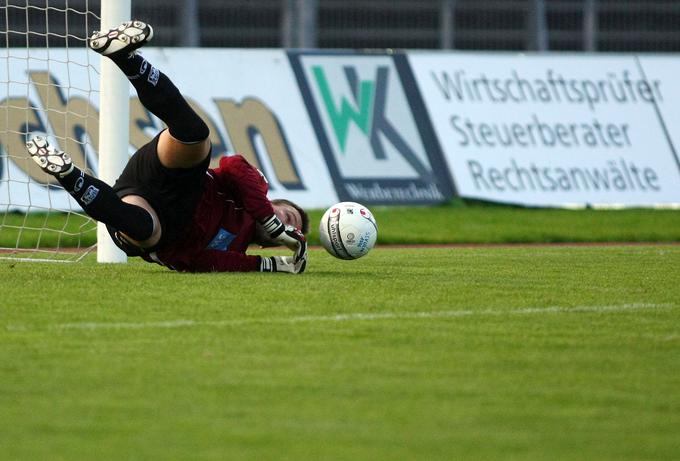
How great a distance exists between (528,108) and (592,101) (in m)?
0.90

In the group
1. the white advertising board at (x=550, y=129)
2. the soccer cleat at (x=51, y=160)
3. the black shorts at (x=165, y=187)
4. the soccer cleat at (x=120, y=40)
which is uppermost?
the soccer cleat at (x=120, y=40)

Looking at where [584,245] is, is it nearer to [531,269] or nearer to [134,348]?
[531,269]

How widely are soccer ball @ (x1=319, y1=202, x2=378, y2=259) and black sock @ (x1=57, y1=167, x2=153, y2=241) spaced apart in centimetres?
129

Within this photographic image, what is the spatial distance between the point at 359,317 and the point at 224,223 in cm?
234

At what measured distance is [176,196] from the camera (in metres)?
7.66

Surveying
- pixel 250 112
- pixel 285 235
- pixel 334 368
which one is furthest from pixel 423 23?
pixel 334 368

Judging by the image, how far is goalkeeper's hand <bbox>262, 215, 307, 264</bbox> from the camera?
7770 mm

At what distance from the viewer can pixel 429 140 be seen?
16078mm

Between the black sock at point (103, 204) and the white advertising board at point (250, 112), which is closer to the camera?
the black sock at point (103, 204)

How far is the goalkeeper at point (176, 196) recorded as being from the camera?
7176 mm

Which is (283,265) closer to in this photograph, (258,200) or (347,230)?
(347,230)

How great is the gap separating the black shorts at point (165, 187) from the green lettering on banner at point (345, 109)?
8.00 metres

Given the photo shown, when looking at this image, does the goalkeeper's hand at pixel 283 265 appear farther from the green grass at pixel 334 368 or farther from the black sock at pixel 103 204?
the black sock at pixel 103 204

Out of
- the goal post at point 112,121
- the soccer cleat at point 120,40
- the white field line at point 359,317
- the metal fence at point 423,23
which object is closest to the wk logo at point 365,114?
the metal fence at point 423,23
